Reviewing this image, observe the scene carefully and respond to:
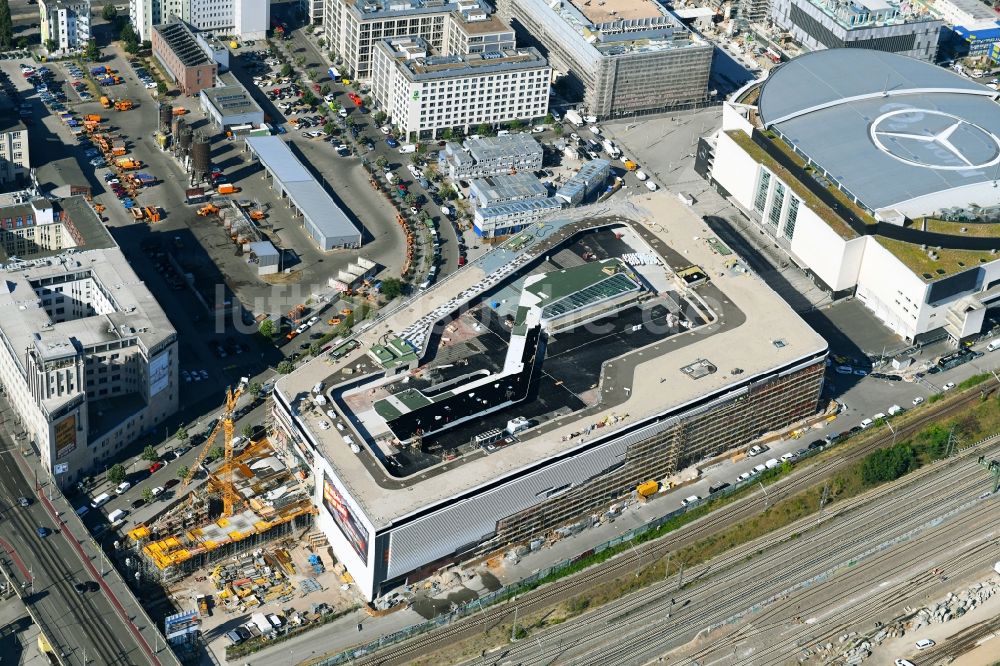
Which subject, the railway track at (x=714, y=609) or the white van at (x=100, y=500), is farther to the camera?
the white van at (x=100, y=500)

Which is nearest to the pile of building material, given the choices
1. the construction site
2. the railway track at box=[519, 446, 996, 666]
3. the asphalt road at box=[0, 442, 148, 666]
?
the construction site

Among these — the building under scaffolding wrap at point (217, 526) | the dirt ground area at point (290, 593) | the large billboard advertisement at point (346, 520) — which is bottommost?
the dirt ground area at point (290, 593)

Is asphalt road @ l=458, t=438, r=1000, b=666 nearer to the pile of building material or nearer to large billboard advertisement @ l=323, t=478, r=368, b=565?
large billboard advertisement @ l=323, t=478, r=368, b=565

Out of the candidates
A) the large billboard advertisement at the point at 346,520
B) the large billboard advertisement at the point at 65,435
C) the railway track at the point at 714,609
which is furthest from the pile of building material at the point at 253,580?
the railway track at the point at 714,609

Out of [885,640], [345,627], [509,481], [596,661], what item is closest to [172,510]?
[345,627]

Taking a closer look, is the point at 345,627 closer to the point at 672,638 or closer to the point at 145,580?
the point at 145,580

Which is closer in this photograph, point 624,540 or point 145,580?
point 145,580

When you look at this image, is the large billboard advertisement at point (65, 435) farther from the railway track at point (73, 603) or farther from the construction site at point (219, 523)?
the construction site at point (219, 523)

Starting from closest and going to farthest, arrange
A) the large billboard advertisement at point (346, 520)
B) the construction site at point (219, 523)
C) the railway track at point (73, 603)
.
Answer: the railway track at point (73, 603) → the large billboard advertisement at point (346, 520) → the construction site at point (219, 523)
